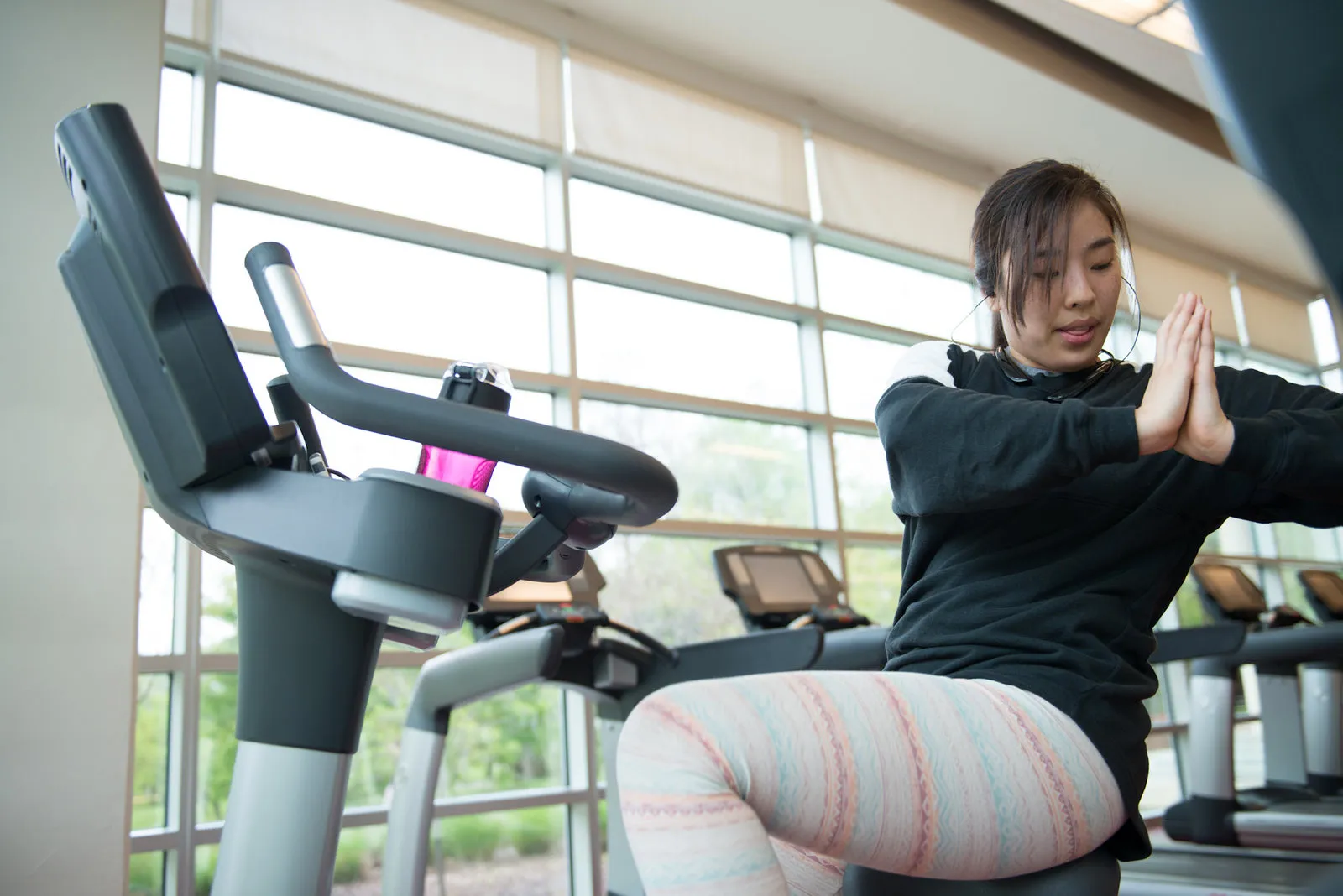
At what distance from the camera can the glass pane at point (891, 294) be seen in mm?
5406

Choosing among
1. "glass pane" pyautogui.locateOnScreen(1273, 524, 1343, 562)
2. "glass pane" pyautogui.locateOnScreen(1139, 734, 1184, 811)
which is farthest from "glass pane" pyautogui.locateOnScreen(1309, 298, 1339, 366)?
"glass pane" pyautogui.locateOnScreen(1139, 734, 1184, 811)

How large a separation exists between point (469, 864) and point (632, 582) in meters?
1.24

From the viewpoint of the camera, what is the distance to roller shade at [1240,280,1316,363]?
786 cm

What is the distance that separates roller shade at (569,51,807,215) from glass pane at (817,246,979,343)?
0.42m

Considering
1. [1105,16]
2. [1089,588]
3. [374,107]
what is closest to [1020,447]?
[1089,588]

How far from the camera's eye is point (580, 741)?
382cm

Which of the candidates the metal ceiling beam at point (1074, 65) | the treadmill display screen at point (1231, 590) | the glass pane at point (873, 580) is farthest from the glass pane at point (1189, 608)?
the metal ceiling beam at point (1074, 65)

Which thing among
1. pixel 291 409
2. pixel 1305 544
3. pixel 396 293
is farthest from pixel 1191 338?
pixel 1305 544

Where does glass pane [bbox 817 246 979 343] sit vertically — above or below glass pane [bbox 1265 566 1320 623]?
above

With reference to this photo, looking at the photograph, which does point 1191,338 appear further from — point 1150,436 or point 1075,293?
point 1075,293

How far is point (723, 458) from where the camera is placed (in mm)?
4656

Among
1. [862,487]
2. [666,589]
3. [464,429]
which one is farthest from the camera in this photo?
[862,487]

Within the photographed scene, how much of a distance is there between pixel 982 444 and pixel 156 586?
3.04m

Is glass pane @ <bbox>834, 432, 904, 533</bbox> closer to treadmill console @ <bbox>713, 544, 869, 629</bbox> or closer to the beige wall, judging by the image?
treadmill console @ <bbox>713, 544, 869, 629</bbox>
